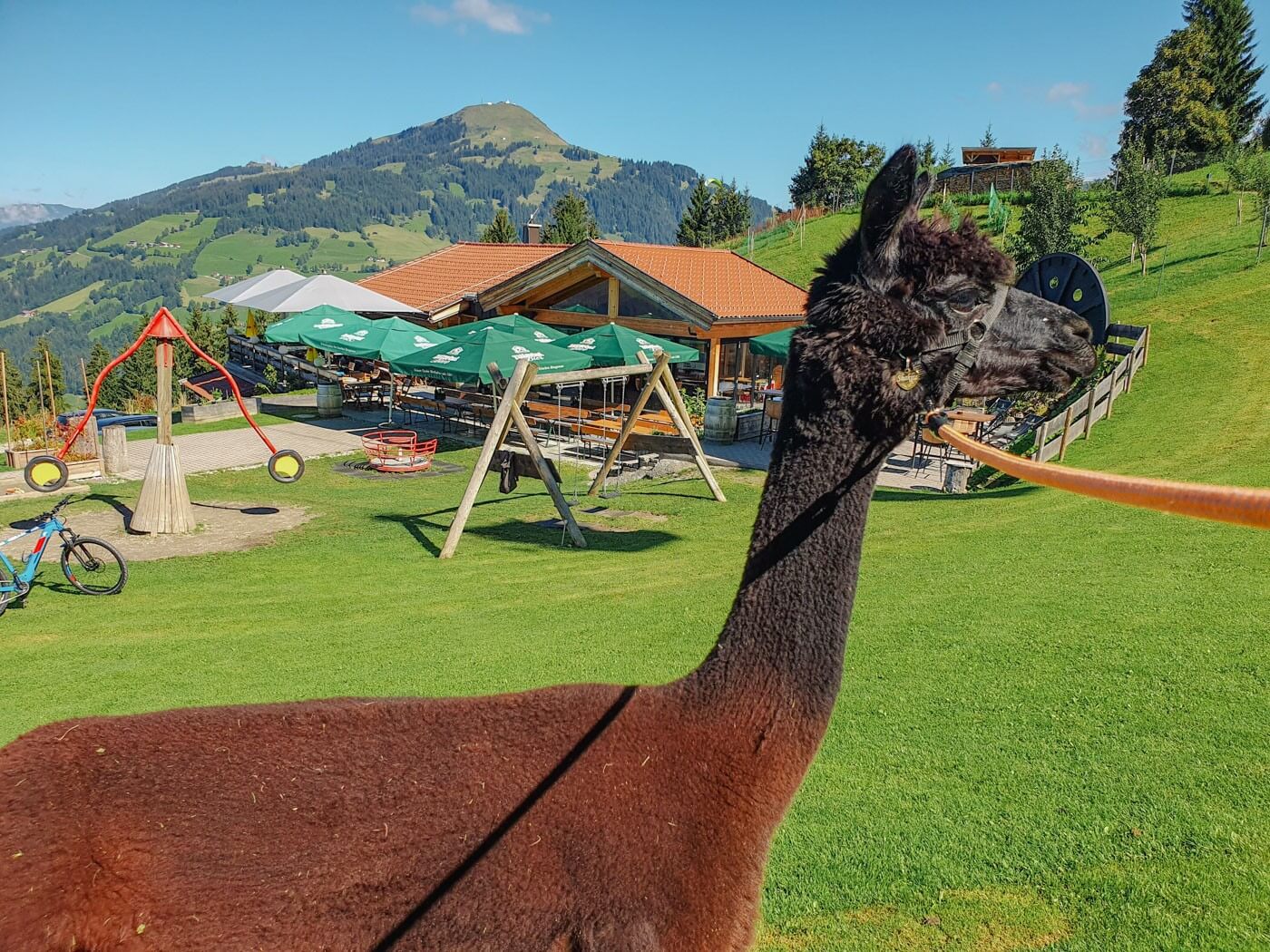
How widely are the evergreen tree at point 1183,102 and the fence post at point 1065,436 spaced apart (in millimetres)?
54861

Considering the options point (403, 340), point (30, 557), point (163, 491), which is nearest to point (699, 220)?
point (403, 340)

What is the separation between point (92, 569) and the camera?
12.1 meters

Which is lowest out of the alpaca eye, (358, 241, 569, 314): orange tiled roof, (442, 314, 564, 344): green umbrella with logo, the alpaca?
the alpaca

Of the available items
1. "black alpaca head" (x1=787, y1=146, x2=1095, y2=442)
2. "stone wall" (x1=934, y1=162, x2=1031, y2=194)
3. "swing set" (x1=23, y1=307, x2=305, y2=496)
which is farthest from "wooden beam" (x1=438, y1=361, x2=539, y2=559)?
"stone wall" (x1=934, y1=162, x2=1031, y2=194)

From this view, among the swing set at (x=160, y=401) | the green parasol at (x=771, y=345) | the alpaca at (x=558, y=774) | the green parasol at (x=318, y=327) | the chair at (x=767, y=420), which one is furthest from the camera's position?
the green parasol at (x=318, y=327)

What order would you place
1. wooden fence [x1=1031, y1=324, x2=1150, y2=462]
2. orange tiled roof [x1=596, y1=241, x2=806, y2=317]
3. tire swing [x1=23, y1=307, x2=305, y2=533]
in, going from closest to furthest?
1. tire swing [x1=23, y1=307, x2=305, y2=533]
2. wooden fence [x1=1031, y1=324, x2=1150, y2=462]
3. orange tiled roof [x1=596, y1=241, x2=806, y2=317]

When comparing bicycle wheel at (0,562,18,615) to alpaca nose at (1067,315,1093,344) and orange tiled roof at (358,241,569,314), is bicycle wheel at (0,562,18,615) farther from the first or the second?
orange tiled roof at (358,241,569,314)

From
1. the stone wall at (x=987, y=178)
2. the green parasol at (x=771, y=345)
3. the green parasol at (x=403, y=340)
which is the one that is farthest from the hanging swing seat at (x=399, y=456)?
the stone wall at (x=987, y=178)

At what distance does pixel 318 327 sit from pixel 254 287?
8.37 metres

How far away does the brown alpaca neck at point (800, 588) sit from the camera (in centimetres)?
280

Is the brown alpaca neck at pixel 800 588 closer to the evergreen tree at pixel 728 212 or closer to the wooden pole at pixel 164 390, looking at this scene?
the wooden pole at pixel 164 390

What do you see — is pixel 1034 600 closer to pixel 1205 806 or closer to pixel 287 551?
pixel 1205 806

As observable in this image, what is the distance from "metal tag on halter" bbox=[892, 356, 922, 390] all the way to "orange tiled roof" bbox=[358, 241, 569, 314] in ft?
110

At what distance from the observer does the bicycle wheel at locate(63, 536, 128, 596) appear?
11781mm
